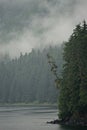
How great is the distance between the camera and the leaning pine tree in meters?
116

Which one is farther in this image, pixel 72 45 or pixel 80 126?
pixel 72 45

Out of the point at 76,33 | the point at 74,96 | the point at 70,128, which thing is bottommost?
the point at 70,128

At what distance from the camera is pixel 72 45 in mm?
119625

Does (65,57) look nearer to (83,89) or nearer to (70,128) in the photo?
(83,89)

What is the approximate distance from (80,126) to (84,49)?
812 inches

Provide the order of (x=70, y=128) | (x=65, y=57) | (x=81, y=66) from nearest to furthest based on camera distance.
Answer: (x=70, y=128) < (x=81, y=66) < (x=65, y=57)

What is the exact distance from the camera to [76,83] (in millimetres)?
118938

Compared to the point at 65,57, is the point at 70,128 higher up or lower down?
lower down

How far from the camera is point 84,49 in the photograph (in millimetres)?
118000

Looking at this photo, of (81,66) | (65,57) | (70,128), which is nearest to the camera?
(70,128)

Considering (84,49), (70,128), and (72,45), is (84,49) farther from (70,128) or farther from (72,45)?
(70,128)

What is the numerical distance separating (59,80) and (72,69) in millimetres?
9816

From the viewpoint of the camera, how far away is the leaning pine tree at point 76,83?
11588 centimetres

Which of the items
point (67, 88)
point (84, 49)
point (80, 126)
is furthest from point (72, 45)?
point (80, 126)
